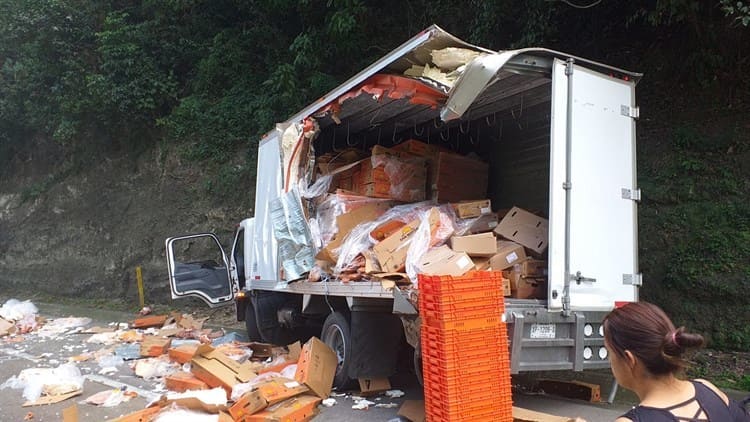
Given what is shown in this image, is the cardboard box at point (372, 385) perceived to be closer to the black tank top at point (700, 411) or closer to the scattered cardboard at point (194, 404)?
the scattered cardboard at point (194, 404)

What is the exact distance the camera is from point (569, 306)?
438 cm

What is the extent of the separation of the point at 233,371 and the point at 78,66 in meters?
15.0

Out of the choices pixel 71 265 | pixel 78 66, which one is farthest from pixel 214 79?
pixel 71 265

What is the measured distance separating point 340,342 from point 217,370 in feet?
4.14

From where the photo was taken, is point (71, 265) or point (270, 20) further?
point (71, 265)

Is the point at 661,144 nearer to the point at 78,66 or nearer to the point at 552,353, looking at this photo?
the point at 552,353

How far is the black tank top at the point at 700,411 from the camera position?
153 cm

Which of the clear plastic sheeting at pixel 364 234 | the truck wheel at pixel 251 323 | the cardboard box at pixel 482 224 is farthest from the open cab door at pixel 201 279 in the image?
the cardboard box at pixel 482 224

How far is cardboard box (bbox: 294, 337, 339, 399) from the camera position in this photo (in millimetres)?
5395

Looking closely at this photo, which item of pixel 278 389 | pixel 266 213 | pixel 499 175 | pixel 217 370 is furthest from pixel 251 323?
pixel 499 175

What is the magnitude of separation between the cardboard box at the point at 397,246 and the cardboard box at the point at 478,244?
0.47 meters

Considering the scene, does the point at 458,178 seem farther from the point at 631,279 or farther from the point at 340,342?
the point at 631,279

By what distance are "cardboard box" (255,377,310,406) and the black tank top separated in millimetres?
3809

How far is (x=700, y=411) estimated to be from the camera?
5.13 ft
